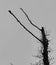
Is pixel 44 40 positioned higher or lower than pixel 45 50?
higher

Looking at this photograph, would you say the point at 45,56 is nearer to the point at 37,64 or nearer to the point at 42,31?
the point at 42,31

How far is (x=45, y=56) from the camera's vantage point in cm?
289

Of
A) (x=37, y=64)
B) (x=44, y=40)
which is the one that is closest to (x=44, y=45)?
(x=44, y=40)

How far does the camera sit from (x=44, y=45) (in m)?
2.95

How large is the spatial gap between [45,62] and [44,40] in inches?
23.5

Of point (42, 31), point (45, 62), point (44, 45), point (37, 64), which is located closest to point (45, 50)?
point (44, 45)

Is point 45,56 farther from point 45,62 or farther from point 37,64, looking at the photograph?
point 37,64

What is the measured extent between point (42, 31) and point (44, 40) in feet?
0.84

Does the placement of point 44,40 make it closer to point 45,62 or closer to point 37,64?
point 45,62

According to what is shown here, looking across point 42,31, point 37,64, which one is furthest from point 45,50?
point 37,64

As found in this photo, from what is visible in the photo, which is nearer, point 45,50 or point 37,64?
point 45,50

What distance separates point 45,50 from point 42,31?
1.69 feet

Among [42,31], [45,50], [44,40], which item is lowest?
[45,50]

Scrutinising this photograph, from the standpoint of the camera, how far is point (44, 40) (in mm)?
2941
